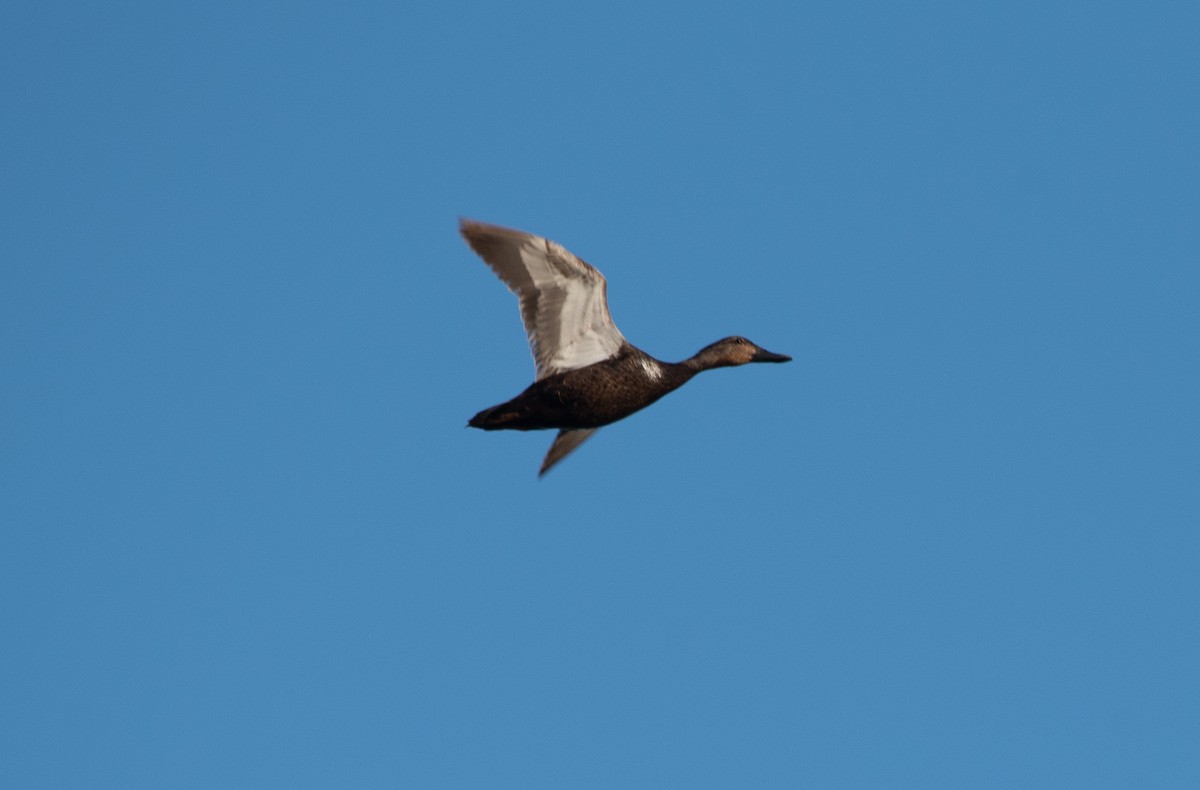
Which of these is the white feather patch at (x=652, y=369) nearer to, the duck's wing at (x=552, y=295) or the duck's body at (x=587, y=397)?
the duck's body at (x=587, y=397)

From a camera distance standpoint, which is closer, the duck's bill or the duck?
the duck

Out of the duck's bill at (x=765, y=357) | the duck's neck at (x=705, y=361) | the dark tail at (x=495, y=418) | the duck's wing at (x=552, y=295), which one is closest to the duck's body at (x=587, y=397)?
the dark tail at (x=495, y=418)

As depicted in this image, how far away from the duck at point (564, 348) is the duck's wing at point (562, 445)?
2177mm

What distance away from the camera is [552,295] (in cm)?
2542

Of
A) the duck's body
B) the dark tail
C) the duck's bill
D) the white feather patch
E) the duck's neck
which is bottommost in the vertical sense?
the dark tail

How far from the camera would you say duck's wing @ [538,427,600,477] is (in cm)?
2791

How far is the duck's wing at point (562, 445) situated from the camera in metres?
27.9

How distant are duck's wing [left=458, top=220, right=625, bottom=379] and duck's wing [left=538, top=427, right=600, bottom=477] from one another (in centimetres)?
255

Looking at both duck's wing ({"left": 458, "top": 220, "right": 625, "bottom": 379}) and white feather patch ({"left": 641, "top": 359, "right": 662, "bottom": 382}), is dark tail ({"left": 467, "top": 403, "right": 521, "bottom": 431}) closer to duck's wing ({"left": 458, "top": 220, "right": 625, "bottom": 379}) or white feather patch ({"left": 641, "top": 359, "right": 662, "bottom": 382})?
duck's wing ({"left": 458, "top": 220, "right": 625, "bottom": 379})

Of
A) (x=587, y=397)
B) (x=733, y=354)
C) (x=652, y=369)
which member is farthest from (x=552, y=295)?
(x=733, y=354)

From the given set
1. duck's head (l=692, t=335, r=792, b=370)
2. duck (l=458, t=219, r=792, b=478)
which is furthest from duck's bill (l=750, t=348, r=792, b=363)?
duck (l=458, t=219, r=792, b=478)

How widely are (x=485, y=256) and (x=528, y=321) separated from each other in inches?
39.1

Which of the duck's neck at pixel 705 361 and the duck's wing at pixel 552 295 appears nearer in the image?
the duck's wing at pixel 552 295

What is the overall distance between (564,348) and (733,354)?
270 cm
